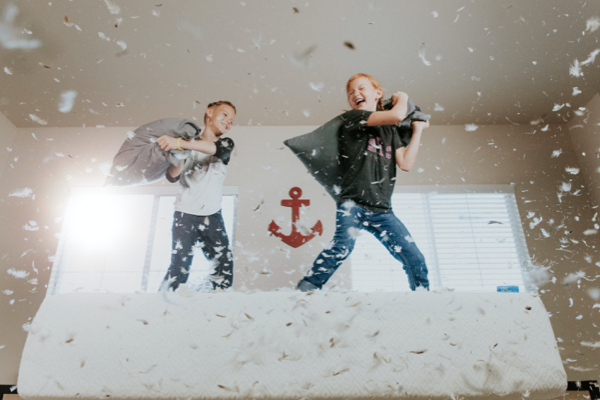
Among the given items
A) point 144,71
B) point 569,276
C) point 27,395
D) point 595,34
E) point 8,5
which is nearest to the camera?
point 27,395

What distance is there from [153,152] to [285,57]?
922 millimetres

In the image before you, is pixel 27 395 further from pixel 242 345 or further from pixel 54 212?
pixel 54 212

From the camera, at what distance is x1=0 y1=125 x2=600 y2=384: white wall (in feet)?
6.71

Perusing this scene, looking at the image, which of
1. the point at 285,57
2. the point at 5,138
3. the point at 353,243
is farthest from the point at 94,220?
the point at 353,243

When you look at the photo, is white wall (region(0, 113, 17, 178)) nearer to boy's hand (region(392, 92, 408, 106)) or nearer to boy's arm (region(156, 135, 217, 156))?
boy's arm (region(156, 135, 217, 156))

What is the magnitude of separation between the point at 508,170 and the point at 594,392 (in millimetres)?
1376

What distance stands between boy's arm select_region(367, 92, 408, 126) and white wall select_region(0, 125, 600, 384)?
969mm

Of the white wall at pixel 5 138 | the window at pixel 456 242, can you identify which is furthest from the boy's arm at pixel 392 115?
the white wall at pixel 5 138

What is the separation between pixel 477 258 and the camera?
2.20 metres

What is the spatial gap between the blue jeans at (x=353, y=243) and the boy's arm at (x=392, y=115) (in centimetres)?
33

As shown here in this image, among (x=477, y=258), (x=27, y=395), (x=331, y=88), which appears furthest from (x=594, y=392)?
(x=27, y=395)

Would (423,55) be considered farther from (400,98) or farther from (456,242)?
(456,242)

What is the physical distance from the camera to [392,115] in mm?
1236

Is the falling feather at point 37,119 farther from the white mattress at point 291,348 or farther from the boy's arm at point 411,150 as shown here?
the boy's arm at point 411,150
